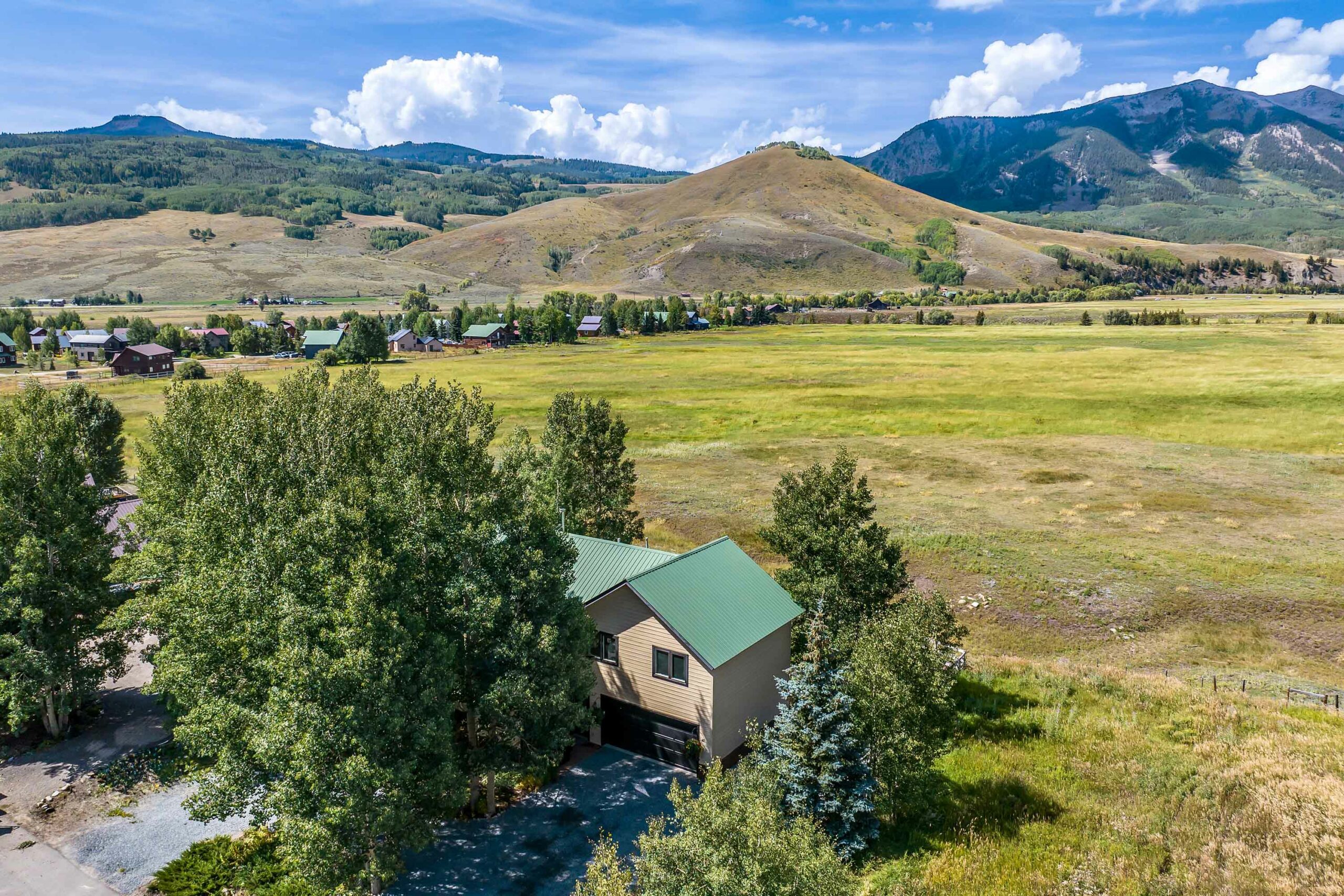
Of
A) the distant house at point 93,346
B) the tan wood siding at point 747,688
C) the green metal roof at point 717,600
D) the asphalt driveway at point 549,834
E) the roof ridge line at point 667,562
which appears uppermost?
the distant house at point 93,346

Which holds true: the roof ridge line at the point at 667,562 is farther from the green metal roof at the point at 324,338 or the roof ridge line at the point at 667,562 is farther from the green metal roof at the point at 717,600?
the green metal roof at the point at 324,338

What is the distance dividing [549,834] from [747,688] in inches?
319

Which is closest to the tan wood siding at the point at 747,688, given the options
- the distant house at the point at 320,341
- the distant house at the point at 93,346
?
the distant house at the point at 320,341

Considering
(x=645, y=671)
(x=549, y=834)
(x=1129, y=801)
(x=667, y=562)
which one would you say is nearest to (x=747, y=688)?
(x=645, y=671)

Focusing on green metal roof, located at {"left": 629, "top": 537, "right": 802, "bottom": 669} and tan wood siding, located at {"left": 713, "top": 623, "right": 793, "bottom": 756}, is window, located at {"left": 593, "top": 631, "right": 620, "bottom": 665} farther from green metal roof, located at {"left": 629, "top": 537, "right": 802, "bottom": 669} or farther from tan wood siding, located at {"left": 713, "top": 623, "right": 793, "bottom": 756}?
tan wood siding, located at {"left": 713, "top": 623, "right": 793, "bottom": 756}

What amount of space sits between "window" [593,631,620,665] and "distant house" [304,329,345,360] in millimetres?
147052

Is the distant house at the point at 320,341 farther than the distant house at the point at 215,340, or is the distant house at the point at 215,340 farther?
the distant house at the point at 215,340

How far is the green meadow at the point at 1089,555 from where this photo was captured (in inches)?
811

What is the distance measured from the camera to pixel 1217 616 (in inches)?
1540

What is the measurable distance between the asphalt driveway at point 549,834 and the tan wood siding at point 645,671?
2.27m

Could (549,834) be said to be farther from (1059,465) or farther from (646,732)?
(1059,465)

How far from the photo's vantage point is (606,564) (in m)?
28.4

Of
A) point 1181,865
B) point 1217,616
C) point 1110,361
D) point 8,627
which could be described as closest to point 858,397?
point 1110,361

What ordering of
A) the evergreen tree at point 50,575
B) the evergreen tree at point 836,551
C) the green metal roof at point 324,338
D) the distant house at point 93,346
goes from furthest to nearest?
the green metal roof at point 324,338
the distant house at point 93,346
the evergreen tree at point 836,551
the evergreen tree at point 50,575
